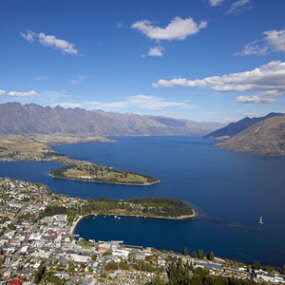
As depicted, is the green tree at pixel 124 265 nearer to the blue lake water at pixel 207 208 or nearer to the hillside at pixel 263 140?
the blue lake water at pixel 207 208

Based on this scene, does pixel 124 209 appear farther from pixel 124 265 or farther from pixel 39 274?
pixel 39 274

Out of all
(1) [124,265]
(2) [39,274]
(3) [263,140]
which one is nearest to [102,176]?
(1) [124,265]

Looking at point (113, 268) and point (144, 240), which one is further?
point (144, 240)

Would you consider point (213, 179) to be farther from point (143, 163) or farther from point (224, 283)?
point (224, 283)

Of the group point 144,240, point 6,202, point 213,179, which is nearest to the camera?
point 144,240

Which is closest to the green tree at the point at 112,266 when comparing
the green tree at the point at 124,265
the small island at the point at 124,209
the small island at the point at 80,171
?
the green tree at the point at 124,265

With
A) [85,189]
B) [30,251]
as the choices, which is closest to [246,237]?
[30,251]

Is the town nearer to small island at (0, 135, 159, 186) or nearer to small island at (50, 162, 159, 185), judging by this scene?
small island at (50, 162, 159, 185)
